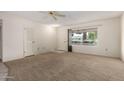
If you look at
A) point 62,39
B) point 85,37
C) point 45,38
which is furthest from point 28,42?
point 85,37

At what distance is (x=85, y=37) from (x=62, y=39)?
83.1 inches

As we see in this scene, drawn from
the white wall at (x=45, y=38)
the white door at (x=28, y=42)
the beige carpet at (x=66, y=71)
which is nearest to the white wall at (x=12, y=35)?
the white door at (x=28, y=42)

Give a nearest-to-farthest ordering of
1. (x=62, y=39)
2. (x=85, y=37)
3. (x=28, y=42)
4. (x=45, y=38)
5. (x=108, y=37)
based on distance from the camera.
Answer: (x=108, y=37) → (x=28, y=42) → (x=85, y=37) → (x=45, y=38) → (x=62, y=39)

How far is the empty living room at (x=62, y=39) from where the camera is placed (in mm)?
4492

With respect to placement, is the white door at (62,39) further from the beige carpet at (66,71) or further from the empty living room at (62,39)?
the beige carpet at (66,71)

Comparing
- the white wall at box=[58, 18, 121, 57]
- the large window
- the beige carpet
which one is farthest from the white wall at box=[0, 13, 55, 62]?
the white wall at box=[58, 18, 121, 57]

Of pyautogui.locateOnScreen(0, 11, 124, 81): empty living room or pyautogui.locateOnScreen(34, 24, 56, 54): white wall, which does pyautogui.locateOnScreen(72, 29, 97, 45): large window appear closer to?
pyautogui.locateOnScreen(0, 11, 124, 81): empty living room

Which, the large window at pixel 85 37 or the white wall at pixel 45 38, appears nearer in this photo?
the large window at pixel 85 37

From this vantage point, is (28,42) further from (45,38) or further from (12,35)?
(45,38)

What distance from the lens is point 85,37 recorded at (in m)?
7.33
